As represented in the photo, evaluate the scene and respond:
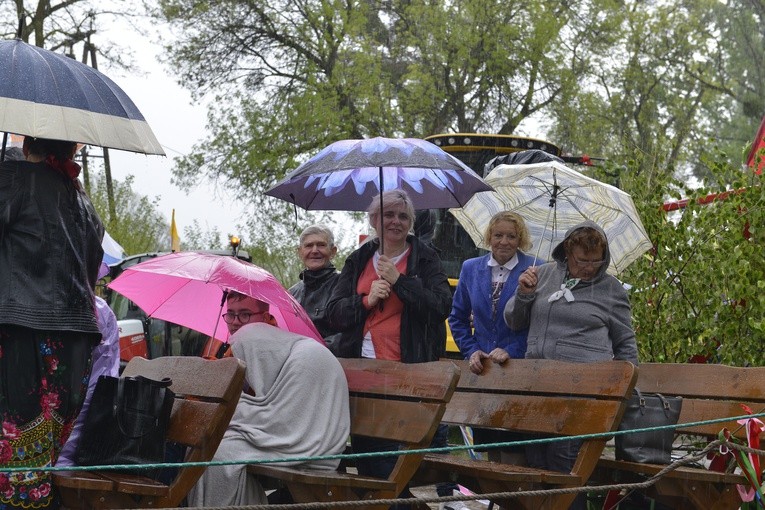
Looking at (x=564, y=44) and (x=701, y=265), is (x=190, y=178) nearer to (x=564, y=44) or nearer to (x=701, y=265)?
(x=564, y=44)

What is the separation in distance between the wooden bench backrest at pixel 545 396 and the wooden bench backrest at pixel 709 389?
0.88m

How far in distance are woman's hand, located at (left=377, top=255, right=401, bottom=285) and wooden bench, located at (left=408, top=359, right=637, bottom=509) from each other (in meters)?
0.59

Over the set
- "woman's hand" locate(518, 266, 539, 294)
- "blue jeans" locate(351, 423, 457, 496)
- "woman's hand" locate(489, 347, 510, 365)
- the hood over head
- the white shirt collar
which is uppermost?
the hood over head

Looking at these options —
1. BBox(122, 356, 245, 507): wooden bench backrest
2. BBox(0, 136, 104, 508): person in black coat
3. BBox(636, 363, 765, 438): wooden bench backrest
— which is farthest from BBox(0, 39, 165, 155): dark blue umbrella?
BBox(636, 363, 765, 438): wooden bench backrest

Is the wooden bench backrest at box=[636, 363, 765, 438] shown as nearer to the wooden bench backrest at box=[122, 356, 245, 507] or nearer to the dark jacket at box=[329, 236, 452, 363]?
the dark jacket at box=[329, 236, 452, 363]

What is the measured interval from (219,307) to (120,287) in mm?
590

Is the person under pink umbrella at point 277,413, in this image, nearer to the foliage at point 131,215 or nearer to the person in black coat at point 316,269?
the person in black coat at point 316,269

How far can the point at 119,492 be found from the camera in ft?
15.4

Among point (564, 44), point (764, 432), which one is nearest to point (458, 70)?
point (564, 44)

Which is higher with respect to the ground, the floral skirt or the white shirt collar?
the white shirt collar

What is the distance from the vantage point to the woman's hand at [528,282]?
6.00m

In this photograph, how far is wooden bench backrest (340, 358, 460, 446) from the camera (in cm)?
504

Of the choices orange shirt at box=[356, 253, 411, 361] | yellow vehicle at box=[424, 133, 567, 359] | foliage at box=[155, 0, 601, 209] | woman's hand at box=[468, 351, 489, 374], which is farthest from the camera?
foliage at box=[155, 0, 601, 209]

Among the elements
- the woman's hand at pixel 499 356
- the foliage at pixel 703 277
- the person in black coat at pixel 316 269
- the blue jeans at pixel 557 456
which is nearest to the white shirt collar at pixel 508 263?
the woman's hand at pixel 499 356
